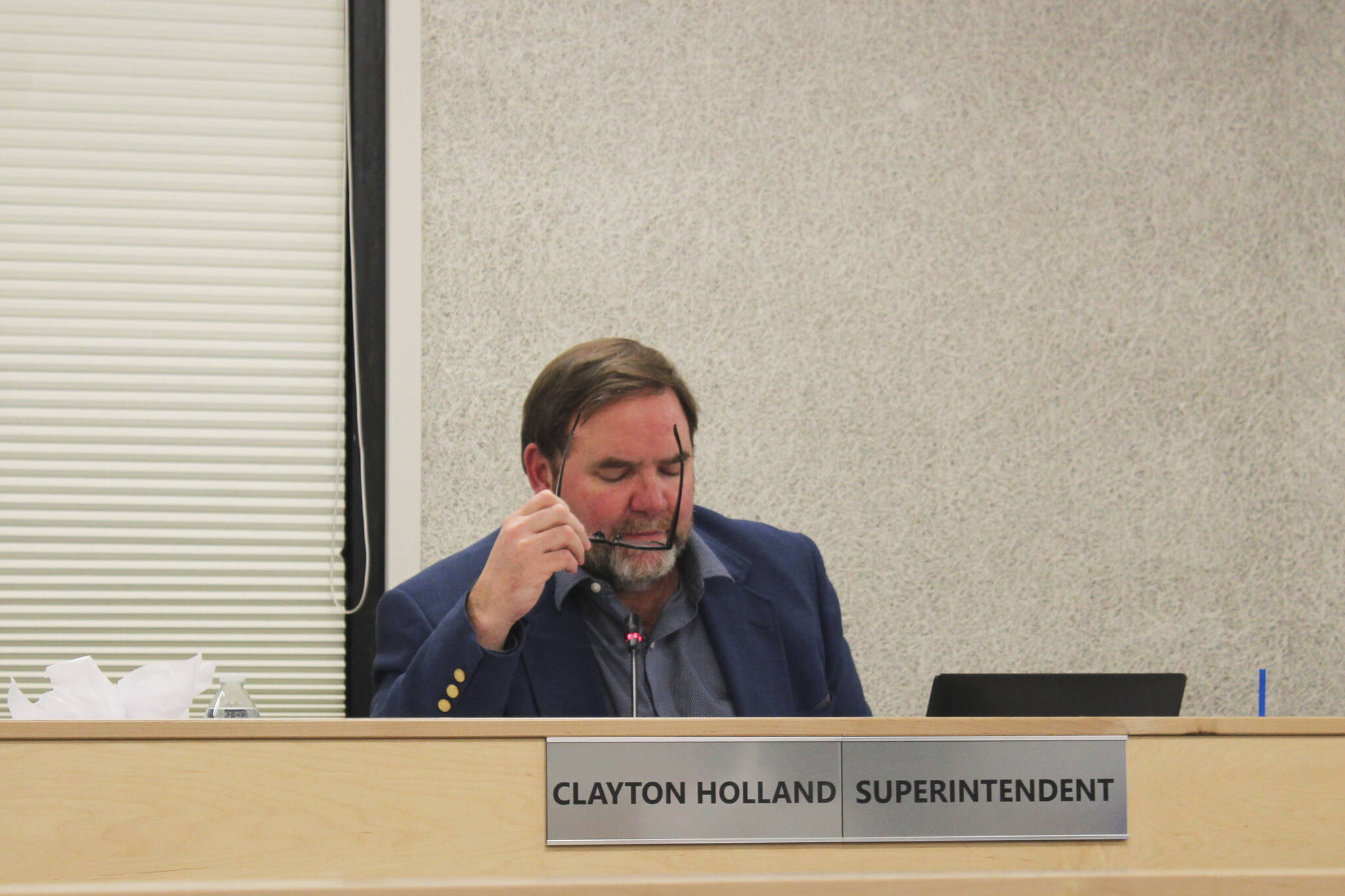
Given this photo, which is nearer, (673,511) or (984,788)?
(984,788)

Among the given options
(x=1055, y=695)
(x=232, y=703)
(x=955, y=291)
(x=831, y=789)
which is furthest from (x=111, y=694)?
(x=955, y=291)

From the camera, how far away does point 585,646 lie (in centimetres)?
148

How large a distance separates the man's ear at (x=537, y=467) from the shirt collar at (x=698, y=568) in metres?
0.16

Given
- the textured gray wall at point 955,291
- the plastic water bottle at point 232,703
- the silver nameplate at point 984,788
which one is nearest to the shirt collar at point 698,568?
the plastic water bottle at point 232,703

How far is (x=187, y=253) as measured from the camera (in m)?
2.16

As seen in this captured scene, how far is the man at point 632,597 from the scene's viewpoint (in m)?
1.46

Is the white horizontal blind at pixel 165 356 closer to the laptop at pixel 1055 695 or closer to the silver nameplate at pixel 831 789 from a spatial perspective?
the laptop at pixel 1055 695

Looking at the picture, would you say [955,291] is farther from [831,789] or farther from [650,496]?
[831,789]

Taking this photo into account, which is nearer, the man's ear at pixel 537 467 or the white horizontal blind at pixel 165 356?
the man's ear at pixel 537 467

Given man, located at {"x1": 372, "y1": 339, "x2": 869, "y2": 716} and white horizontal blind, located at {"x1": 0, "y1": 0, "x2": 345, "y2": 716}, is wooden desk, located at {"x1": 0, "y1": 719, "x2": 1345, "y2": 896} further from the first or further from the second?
white horizontal blind, located at {"x1": 0, "y1": 0, "x2": 345, "y2": 716}

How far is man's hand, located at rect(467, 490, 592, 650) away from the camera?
1.29 m

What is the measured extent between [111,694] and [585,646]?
558 millimetres

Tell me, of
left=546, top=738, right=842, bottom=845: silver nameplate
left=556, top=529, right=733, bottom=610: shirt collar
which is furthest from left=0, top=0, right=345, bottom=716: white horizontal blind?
left=546, top=738, right=842, bottom=845: silver nameplate

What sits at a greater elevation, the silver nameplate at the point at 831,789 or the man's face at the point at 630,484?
the man's face at the point at 630,484
